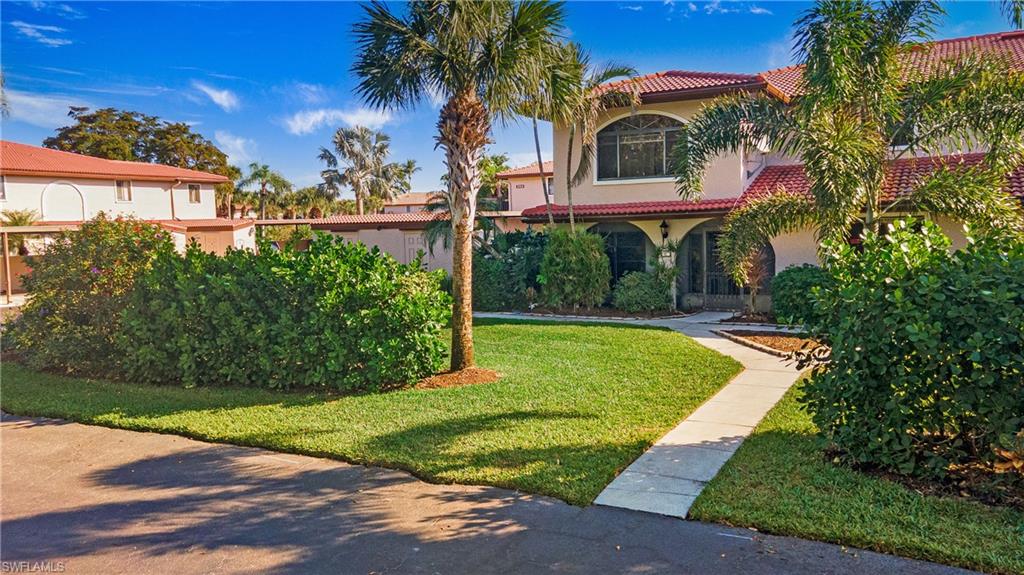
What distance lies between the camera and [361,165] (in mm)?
52969

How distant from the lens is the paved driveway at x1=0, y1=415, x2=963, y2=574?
440 cm

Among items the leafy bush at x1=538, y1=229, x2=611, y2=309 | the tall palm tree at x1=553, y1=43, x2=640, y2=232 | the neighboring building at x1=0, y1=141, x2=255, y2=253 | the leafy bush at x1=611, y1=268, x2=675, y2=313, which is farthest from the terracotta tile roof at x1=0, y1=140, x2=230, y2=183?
the leafy bush at x1=611, y1=268, x2=675, y2=313

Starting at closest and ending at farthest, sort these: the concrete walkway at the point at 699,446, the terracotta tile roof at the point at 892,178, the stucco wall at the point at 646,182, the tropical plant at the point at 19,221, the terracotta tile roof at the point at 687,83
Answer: the concrete walkway at the point at 699,446 → the terracotta tile roof at the point at 892,178 → the terracotta tile roof at the point at 687,83 → the stucco wall at the point at 646,182 → the tropical plant at the point at 19,221

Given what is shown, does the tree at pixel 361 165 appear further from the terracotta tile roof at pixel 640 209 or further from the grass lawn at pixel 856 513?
the grass lawn at pixel 856 513

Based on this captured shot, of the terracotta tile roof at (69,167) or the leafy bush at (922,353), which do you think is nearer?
the leafy bush at (922,353)

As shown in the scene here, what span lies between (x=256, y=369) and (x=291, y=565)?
18.0 feet

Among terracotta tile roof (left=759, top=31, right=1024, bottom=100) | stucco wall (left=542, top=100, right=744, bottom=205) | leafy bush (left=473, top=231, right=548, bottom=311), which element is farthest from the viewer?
leafy bush (left=473, top=231, right=548, bottom=311)

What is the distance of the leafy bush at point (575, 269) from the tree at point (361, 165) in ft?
118

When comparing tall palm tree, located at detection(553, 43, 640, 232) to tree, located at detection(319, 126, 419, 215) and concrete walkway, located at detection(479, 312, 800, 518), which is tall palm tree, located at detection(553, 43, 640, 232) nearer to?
concrete walkway, located at detection(479, 312, 800, 518)

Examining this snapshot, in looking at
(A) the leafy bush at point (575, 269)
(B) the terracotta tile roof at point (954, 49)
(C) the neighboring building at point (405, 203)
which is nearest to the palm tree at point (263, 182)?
(C) the neighboring building at point (405, 203)

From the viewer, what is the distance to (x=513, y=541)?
15.4 ft

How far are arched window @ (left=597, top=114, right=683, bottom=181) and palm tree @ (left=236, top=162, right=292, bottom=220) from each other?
40.5 m

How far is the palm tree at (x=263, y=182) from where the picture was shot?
53000mm

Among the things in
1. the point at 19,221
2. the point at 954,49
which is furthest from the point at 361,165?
the point at 954,49
